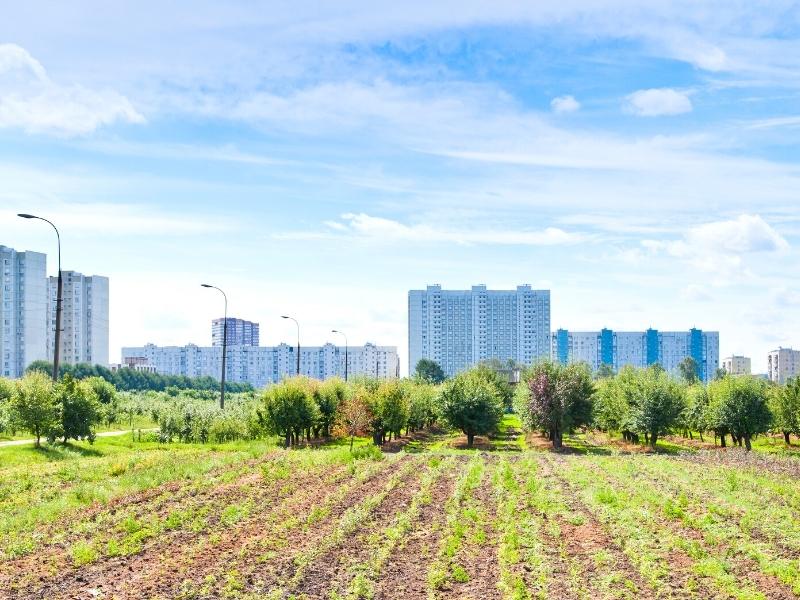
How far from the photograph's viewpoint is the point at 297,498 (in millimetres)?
22141

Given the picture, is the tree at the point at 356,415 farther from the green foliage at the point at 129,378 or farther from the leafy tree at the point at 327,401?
the green foliage at the point at 129,378

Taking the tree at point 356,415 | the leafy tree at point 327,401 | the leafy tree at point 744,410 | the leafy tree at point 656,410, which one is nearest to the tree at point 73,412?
the tree at point 356,415

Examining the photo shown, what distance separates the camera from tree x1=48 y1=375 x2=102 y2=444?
133ft

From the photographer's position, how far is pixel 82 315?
562 ft

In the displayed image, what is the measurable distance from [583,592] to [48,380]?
117ft

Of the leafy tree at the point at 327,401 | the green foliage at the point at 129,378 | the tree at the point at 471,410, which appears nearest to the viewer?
the tree at the point at 471,410

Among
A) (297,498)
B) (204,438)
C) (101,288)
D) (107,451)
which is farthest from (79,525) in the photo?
(101,288)

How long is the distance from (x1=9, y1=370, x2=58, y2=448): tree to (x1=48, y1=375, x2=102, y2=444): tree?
0.49 m

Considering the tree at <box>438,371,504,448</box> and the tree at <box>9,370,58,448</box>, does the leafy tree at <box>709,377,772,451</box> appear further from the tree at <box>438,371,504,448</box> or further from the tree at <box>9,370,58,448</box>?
the tree at <box>9,370,58,448</box>

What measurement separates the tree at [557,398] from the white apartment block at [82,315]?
13760 cm

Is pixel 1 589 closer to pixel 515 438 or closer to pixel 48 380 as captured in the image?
pixel 48 380

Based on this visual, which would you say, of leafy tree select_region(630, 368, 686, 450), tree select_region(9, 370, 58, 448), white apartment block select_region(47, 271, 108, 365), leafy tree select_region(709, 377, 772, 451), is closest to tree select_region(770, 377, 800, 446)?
leafy tree select_region(709, 377, 772, 451)

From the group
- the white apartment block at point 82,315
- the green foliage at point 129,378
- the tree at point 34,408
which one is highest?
the white apartment block at point 82,315

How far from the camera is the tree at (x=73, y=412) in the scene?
40.7 m
